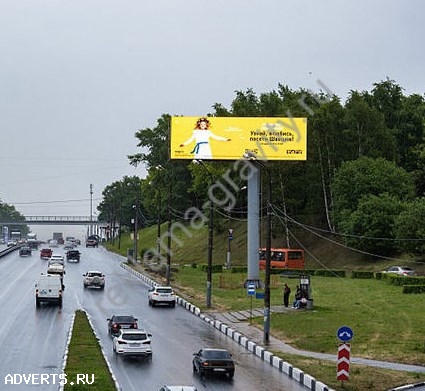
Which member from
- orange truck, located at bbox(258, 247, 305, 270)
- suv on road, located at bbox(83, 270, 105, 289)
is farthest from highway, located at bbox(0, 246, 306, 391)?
orange truck, located at bbox(258, 247, 305, 270)

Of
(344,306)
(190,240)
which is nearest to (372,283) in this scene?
(344,306)

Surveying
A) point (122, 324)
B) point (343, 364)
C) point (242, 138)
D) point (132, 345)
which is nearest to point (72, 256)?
point (242, 138)

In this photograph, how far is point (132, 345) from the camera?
111 ft

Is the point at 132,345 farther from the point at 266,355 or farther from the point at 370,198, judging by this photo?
the point at 370,198

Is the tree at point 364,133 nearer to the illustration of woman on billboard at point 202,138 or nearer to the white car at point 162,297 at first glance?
the illustration of woman on billboard at point 202,138

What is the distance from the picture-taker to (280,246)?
98625 millimetres

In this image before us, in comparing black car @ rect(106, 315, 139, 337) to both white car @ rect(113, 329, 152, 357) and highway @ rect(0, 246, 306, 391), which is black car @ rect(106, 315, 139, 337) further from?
white car @ rect(113, 329, 152, 357)

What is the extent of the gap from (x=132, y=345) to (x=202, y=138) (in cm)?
3850

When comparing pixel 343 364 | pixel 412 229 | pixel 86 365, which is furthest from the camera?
pixel 412 229

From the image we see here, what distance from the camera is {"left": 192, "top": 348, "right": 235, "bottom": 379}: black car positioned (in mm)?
29516

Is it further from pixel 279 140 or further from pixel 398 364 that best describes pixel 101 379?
pixel 279 140

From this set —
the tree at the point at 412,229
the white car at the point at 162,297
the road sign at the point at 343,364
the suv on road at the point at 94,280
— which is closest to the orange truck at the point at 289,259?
the tree at the point at 412,229

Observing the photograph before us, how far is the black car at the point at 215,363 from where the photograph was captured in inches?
1162

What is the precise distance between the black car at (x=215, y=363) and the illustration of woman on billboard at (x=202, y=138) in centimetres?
4092
